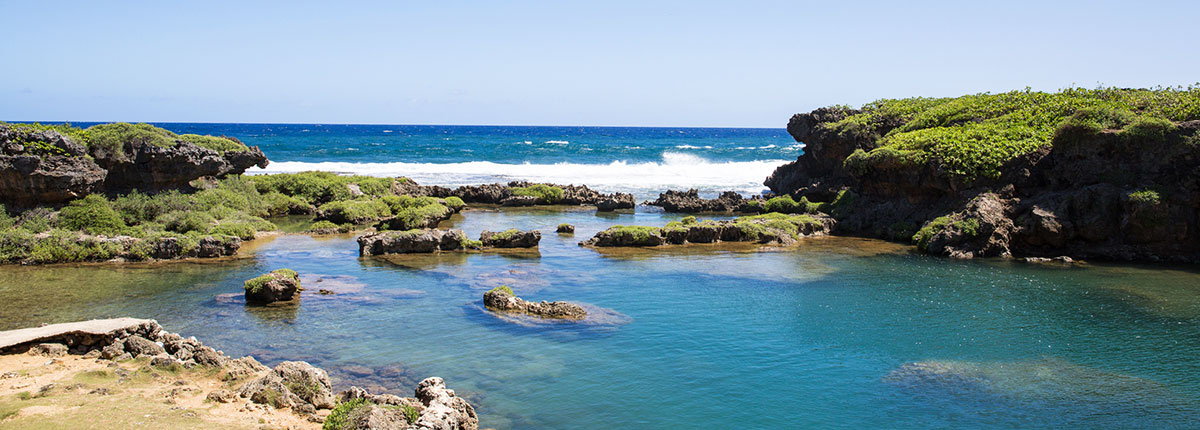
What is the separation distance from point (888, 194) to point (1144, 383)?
20002 millimetres

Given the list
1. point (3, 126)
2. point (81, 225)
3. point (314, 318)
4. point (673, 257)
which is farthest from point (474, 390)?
point (3, 126)

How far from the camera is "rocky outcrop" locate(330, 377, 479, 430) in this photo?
→ 1027 cm

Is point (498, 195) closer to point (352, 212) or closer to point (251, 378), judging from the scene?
point (352, 212)

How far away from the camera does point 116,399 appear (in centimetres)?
1152

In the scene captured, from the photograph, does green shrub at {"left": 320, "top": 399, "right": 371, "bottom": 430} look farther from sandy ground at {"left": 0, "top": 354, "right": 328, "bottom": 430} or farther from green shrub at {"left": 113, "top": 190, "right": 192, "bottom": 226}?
green shrub at {"left": 113, "top": 190, "right": 192, "bottom": 226}

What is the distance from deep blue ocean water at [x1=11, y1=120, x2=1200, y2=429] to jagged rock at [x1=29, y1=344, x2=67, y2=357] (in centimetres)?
290

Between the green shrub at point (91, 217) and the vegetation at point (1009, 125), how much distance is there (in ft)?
96.5

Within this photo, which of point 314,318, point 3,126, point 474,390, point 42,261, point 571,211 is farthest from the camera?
point 571,211

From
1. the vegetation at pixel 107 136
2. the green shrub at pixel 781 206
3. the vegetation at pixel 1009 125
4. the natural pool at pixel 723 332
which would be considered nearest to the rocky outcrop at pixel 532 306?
the natural pool at pixel 723 332

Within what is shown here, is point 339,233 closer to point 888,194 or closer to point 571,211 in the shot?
point 571,211

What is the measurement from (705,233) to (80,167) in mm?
22943

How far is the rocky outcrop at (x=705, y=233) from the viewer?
100ft

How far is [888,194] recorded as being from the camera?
34188 mm

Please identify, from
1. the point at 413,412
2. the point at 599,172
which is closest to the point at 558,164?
the point at 599,172
